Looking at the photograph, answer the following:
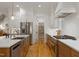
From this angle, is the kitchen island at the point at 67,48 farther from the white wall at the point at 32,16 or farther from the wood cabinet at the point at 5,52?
the wood cabinet at the point at 5,52

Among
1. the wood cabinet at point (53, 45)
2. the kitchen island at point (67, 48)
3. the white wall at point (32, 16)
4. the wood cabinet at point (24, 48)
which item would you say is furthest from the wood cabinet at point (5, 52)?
the wood cabinet at point (53, 45)

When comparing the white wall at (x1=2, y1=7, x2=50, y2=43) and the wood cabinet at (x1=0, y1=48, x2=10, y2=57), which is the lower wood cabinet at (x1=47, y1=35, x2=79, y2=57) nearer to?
the white wall at (x1=2, y1=7, x2=50, y2=43)

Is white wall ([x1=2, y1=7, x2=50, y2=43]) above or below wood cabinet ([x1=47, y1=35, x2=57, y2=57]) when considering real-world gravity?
above

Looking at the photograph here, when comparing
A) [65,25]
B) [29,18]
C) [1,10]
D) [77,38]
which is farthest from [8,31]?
[65,25]

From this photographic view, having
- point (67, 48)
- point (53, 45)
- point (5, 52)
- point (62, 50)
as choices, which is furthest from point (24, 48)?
point (5, 52)

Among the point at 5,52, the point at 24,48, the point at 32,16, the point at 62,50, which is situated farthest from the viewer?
the point at 24,48

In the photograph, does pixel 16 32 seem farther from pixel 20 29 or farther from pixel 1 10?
pixel 1 10

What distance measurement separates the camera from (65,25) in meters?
3.75

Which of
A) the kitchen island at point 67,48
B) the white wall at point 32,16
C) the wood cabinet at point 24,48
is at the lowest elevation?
Answer: the wood cabinet at point 24,48

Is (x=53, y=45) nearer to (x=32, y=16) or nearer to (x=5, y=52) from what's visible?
(x=32, y=16)

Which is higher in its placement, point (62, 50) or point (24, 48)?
point (62, 50)

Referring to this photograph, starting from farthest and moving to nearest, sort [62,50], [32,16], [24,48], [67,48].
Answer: [24,48] → [32,16] → [62,50] → [67,48]

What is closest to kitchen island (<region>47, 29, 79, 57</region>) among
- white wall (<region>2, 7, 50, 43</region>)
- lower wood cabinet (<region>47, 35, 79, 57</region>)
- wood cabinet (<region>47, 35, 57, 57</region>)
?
lower wood cabinet (<region>47, 35, 79, 57</region>)

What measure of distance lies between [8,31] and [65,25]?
5.83 feet
